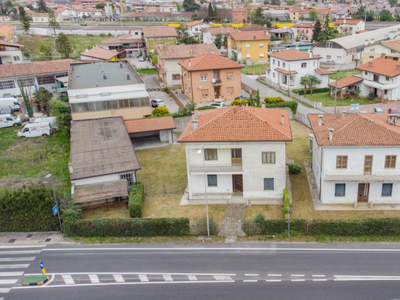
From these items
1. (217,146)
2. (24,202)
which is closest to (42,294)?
(24,202)

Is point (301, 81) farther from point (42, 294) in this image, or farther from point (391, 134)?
point (42, 294)

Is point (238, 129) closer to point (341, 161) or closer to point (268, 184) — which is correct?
point (268, 184)

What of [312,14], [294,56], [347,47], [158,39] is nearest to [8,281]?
[294,56]

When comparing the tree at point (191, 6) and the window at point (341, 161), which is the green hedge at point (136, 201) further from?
the tree at point (191, 6)

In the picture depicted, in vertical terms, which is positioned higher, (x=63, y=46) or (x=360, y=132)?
(x=63, y=46)

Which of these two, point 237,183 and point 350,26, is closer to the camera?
point 237,183

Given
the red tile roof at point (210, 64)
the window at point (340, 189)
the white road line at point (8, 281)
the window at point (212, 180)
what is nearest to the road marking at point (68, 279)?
the white road line at point (8, 281)
